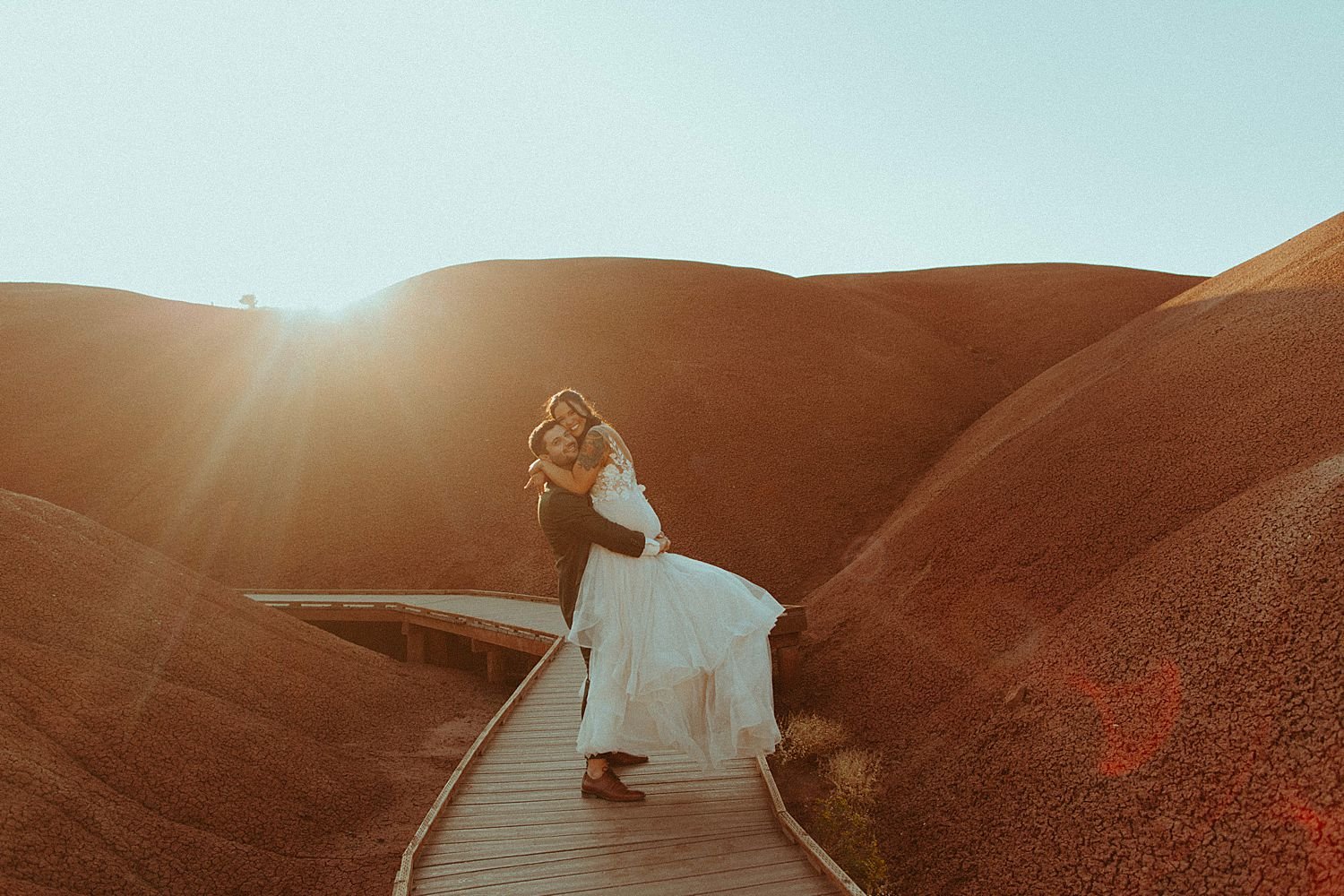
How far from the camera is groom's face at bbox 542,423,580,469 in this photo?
5359 millimetres

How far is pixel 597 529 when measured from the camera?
529 centimetres

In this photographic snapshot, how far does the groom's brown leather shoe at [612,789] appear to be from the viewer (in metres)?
5.68

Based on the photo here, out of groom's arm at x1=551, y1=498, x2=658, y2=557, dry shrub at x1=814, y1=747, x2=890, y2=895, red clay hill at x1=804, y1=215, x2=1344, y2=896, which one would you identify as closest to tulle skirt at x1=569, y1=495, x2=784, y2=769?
groom's arm at x1=551, y1=498, x2=658, y2=557

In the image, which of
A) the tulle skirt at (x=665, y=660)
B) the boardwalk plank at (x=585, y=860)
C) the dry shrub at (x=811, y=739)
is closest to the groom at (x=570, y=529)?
the tulle skirt at (x=665, y=660)

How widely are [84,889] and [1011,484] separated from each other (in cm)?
992

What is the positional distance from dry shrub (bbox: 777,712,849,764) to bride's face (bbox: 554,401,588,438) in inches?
152

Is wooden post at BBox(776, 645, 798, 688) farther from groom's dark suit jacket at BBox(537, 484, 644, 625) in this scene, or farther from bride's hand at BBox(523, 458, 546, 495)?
bride's hand at BBox(523, 458, 546, 495)

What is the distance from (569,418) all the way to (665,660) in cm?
174

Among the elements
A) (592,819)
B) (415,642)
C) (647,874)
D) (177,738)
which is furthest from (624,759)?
(415,642)

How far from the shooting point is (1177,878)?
3840 mm

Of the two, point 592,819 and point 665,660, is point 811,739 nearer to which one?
point 592,819

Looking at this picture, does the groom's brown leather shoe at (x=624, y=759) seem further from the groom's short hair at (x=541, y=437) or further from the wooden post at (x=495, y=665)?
the wooden post at (x=495, y=665)

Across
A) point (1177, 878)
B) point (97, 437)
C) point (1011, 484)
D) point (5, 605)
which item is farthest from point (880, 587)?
point (97, 437)

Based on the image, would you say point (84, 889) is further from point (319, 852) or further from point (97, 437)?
point (97, 437)
